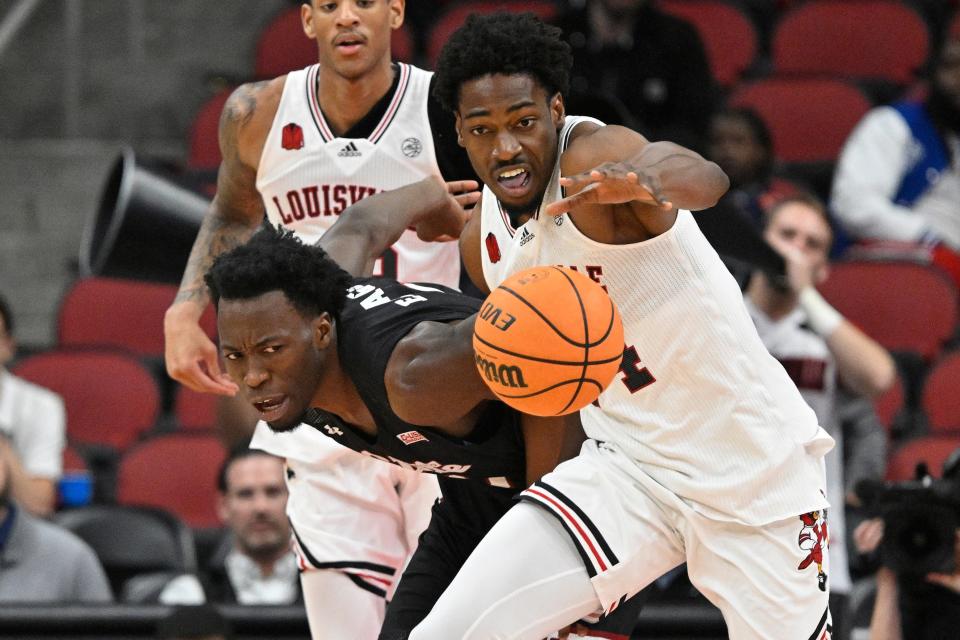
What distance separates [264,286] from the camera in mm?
3994

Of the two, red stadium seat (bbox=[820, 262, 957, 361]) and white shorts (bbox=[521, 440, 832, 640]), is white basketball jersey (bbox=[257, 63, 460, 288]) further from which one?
red stadium seat (bbox=[820, 262, 957, 361])

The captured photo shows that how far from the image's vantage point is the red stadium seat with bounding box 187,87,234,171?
9484mm

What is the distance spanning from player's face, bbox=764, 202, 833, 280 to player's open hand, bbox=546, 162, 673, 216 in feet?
10.4

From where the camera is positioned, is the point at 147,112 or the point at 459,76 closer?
the point at 459,76

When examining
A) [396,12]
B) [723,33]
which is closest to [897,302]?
[723,33]

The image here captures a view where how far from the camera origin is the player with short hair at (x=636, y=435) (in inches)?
153

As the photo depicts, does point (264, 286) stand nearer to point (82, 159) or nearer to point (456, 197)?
point (456, 197)

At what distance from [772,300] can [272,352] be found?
2.90 meters

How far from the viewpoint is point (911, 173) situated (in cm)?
848

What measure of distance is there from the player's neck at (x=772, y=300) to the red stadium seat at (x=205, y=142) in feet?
13.6

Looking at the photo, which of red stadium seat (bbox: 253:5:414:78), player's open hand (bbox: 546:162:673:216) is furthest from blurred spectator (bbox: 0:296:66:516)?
player's open hand (bbox: 546:162:673:216)

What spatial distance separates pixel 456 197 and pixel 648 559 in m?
1.37

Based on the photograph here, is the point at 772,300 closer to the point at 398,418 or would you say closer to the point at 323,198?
the point at 323,198

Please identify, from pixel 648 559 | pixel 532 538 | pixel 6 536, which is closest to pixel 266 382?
pixel 532 538
